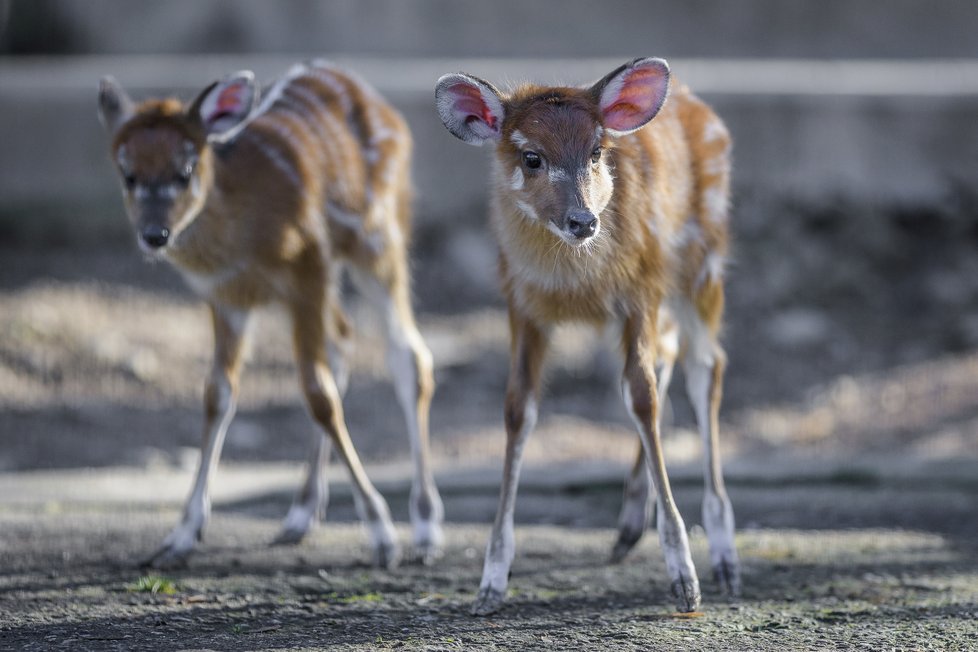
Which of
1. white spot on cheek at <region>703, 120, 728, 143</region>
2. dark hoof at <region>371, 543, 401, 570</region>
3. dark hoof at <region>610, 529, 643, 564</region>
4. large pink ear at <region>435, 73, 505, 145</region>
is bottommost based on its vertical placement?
dark hoof at <region>371, 543, 401, 570</region>

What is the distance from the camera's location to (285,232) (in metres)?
6.49

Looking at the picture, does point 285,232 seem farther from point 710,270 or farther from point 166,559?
point 710,270

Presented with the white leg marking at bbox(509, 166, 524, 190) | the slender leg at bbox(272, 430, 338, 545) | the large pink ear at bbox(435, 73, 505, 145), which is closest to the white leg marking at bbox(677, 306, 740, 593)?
the white leg marking at bbox(509, 166, 524, 190)

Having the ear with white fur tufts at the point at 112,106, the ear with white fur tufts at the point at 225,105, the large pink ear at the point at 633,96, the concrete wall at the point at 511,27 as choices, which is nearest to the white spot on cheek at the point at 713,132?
the large pink ear at the point at 633,96

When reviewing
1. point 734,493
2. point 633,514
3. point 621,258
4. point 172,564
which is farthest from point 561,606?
point 734,493

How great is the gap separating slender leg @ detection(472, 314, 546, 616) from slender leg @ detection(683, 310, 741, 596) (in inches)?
32.7

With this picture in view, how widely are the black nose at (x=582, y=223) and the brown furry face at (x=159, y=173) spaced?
6.11 feet

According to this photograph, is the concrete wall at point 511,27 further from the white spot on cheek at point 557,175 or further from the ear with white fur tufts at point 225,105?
the white spot on cheek at point 557,175

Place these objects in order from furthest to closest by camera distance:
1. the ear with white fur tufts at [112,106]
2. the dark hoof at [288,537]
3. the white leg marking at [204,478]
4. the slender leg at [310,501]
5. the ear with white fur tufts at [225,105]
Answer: the slender leg at [310,501] < the dark hoof at [288,537] < the ear with white fur tufts at [112,106] < the ear with white fur tufts at [225,105] < the white leg marking at [204,478]

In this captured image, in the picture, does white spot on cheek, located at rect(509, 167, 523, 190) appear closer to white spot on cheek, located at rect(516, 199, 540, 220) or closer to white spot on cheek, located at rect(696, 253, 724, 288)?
white spot on cheek, located at rect(516, 199, 540, 220)

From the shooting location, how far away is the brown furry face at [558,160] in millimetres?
5180

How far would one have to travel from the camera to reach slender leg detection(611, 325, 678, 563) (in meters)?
6.21

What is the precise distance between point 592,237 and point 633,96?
2.35 feet

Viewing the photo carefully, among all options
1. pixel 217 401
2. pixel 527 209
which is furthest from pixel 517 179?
pixel 217 401
